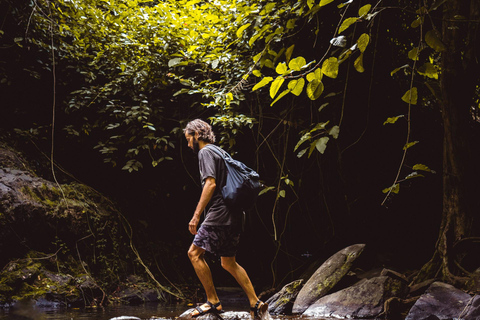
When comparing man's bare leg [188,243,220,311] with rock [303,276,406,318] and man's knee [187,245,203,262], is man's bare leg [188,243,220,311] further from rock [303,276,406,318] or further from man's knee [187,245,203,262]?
rock [303,276,406,318]

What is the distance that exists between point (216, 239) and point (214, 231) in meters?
0.09

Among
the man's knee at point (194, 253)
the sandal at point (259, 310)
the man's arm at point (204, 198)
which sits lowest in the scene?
the sandal at point (259, 310)

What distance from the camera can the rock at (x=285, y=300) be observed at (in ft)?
17.6

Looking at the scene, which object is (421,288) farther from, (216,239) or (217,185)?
(217,185)

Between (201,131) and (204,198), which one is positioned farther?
(201,131)

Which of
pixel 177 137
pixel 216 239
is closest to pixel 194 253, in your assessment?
pixel 216 239

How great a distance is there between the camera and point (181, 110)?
7133mm

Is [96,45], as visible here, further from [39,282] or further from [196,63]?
[39,282]

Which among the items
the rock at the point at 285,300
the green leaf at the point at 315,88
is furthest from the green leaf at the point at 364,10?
the rock at the point at 285,300

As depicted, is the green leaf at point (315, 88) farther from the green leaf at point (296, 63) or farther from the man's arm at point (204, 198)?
the man's arm at point (204, 198)

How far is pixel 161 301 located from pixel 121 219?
5.02 feet

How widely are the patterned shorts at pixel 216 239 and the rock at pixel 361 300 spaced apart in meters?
1.33

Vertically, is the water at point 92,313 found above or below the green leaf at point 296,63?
below

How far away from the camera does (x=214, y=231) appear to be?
4438 millimetres
